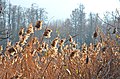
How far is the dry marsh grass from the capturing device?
93.7 inches

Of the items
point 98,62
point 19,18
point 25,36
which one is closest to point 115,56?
point 98,62

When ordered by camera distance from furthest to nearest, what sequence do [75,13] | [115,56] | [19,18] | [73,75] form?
1. [75,13]
2. [19,18]
3. [115,56]
4. [73,75]

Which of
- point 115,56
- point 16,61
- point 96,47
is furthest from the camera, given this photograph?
point 96,47

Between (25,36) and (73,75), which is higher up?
(25,36)

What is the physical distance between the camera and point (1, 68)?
100 inches

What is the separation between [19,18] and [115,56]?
158ft

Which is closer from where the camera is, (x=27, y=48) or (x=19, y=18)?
(x=27, y=48)

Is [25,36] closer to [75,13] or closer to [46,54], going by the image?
[46,54]

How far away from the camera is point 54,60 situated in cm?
304

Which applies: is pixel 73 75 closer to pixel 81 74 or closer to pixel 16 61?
pixel 81 74

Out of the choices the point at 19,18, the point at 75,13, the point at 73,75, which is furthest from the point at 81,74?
the point at 75,13

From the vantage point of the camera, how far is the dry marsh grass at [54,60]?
238cm

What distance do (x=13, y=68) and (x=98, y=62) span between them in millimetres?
1063

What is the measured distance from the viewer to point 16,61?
258 centimetres
